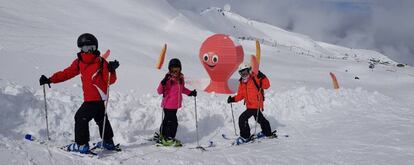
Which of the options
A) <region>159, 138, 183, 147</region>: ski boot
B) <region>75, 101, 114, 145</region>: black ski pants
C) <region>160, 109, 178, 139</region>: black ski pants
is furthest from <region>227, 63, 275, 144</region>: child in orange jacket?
<region>75, 101, 114, 145</region>: black ski pants

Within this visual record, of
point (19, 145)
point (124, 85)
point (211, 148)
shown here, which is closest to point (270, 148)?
point (211, 148)

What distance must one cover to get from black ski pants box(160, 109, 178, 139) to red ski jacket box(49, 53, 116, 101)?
1.73m

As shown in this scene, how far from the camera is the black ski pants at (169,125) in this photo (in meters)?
7.78

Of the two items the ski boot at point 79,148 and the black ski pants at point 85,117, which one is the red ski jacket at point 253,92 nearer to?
the black ski pants at point 85,117

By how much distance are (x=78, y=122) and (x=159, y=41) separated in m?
22.0

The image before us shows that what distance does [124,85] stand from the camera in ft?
39.3

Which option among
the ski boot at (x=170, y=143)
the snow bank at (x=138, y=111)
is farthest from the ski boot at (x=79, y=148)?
the ski boot at (x=170, y=143)

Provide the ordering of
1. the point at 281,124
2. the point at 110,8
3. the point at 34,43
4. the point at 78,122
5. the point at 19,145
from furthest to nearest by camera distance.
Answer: the point at 110,8
the point at 34,43
the point at 281,124
the point at 78,122
the point at 19,145

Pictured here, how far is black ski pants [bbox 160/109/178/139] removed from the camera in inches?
306

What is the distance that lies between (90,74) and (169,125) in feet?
6.81

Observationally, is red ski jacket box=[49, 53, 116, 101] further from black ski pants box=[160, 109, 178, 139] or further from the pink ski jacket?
black ski pants box=[160, 109, 178, 139]

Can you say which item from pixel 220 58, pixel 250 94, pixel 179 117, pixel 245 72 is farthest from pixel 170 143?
pixel 220 58

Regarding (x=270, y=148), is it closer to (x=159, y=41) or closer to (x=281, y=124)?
(x=281, y=124)

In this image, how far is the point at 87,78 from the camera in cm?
631
